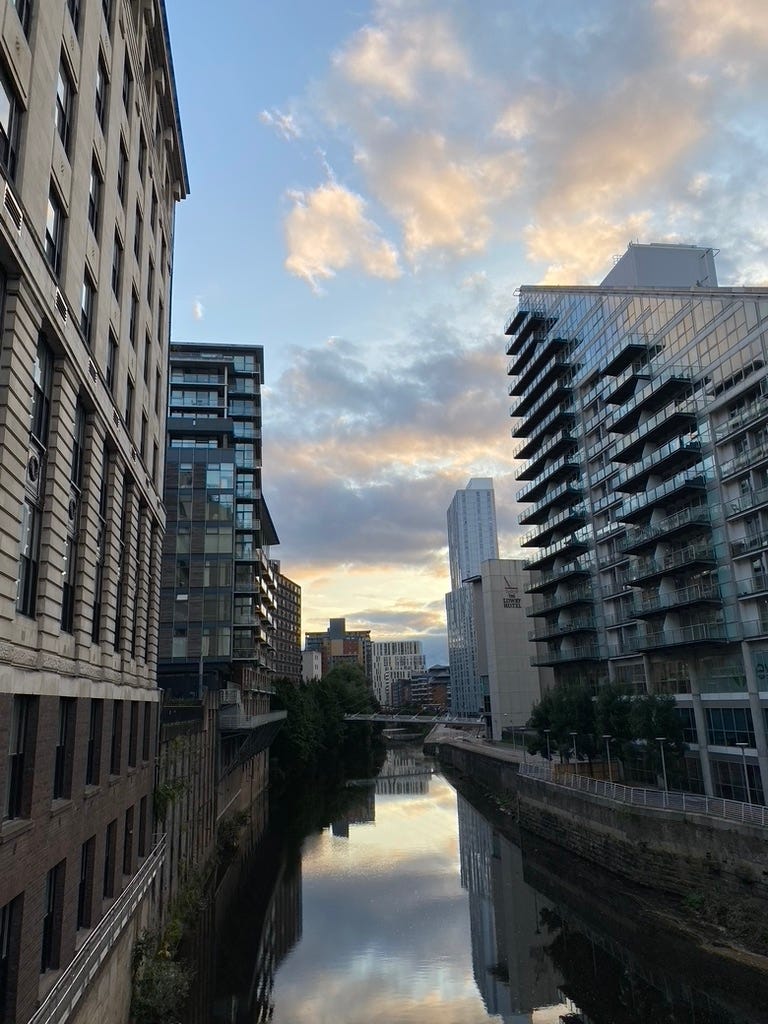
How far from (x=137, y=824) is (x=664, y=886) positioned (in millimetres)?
22029

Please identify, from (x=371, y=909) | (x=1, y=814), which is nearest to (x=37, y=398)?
(x=1, y=814)

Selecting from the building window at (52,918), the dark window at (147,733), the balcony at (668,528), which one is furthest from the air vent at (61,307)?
the balcony at (668,528)

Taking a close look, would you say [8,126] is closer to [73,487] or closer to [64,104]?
[64,104]

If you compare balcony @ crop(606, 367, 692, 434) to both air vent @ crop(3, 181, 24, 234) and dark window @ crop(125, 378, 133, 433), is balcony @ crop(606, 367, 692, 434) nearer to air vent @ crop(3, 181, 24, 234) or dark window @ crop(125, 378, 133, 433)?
dark window @ crop(125, 378, 133, 433)

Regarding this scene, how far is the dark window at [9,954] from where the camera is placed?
1198cm

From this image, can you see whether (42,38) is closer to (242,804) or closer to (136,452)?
(136,452)

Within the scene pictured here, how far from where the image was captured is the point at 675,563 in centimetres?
4506

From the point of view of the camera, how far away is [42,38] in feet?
46.7

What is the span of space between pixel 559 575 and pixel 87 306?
2004 inches

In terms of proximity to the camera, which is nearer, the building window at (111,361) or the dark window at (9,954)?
the dark window at (9,954)

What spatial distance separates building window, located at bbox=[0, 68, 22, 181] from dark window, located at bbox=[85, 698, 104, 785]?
1212 centimetres

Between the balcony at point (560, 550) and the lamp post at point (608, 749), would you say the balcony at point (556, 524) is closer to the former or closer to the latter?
the balcony at point (560, 550)

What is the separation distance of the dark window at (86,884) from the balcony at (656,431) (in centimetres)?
3972

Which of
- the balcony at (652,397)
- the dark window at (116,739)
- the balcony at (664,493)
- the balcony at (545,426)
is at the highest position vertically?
the balcony at (545,426)
